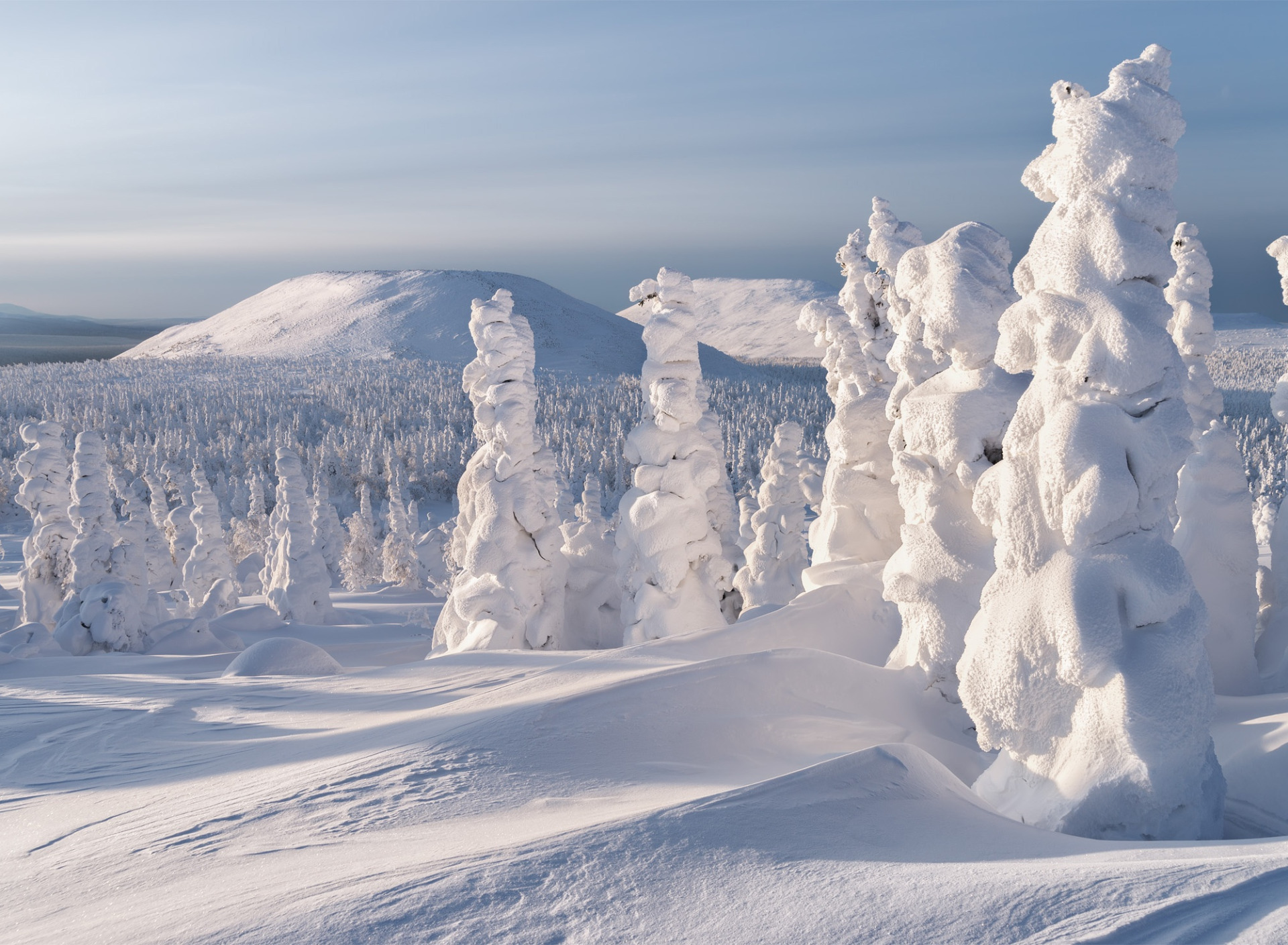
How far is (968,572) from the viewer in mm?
7969

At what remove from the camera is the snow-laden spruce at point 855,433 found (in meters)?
12.6

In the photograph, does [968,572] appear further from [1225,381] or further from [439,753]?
[1225,381]

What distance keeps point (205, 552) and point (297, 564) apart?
9.68 meters

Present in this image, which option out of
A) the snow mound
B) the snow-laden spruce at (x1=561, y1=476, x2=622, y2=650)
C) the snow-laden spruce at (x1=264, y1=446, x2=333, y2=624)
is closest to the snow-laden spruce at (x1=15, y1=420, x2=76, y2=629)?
the snow-laden spruce at (x1=264, y1=446, x2=333, y2=624)

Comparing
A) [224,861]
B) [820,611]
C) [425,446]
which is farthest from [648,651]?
[425,446]

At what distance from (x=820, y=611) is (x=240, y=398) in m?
128

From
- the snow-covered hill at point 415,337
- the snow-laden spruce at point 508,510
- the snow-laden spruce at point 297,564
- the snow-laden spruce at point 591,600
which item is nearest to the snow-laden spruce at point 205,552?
the snow-laden spruce at point 297,564

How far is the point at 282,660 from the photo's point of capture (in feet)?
41.7

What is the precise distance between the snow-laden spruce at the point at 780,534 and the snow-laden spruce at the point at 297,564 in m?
14.2

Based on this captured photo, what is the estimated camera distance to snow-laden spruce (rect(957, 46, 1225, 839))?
4.95 m

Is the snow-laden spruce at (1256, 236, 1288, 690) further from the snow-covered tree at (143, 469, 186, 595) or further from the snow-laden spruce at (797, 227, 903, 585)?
the snow-covered tree at (143, 469, 186, 595)

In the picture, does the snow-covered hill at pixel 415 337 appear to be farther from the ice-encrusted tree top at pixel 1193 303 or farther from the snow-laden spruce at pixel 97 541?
the ice-encrusted tree top at pixel 1193 303

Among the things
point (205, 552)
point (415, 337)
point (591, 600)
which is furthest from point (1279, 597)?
point (415, 337)

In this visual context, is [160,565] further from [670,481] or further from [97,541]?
[670,481]
